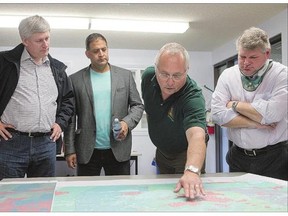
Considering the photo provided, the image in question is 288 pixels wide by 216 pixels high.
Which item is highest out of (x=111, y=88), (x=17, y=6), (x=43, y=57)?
(x=17, y=6)

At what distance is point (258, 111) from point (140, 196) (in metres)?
0.55

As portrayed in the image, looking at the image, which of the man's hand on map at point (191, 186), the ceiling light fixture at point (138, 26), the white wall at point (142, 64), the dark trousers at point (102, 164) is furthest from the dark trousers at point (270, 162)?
the white wall at point (142, 64)

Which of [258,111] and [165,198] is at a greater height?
[258,111]

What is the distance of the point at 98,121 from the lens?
4.57ft

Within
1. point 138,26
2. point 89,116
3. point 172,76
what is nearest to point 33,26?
point 89,116

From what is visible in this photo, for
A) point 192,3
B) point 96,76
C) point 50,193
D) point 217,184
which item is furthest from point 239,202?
point 192,3

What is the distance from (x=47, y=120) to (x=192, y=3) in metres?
1.61

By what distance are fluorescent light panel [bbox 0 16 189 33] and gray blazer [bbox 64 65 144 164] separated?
148 centimetres

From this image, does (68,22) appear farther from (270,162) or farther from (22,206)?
(22,206)

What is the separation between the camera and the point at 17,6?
2451mm

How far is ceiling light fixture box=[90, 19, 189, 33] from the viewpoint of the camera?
2839mm

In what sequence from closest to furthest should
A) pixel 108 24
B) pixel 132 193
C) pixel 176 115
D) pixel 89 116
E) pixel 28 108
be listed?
pixel 132 193 < pixel 176 115 < pixel 28 108 < pixel 89 116 < pixel 108 24

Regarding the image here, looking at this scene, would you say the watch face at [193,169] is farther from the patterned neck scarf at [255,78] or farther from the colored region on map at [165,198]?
the patterned neck scarf at [255,78]

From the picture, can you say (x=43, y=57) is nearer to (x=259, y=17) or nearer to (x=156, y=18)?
(x=156, y=18)
